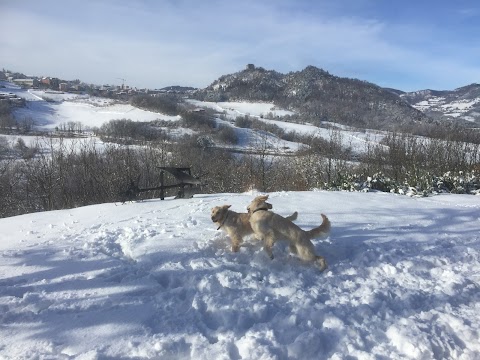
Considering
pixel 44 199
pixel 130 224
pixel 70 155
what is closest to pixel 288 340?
pixel 130 224

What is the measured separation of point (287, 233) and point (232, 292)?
1228 mm

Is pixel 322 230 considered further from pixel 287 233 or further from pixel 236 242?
pixel 236 242

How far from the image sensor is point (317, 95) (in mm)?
139625

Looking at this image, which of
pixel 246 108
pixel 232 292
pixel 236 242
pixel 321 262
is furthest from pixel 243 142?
pixel 232 292

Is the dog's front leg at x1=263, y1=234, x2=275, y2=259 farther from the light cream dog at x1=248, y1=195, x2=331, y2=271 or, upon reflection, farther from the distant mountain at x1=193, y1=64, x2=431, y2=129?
the distant mountain at x1=193, y1=64, x2=431, y2=129

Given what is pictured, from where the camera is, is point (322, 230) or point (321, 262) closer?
point (321, 262)

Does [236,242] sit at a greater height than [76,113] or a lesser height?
greater

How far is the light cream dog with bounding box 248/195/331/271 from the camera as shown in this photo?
198 inches

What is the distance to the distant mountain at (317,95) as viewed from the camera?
120375 mm

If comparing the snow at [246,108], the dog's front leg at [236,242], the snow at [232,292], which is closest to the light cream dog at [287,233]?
the snow at [232,292]

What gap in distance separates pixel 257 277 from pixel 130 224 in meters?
Answer: 2.91

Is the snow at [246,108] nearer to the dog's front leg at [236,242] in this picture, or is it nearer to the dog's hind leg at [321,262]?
the dog's front leg at [236,242]

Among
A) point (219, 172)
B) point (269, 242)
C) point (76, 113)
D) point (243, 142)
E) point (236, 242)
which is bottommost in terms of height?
point (76, 113)

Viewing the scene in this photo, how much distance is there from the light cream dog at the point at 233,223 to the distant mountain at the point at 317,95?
107126 mm
